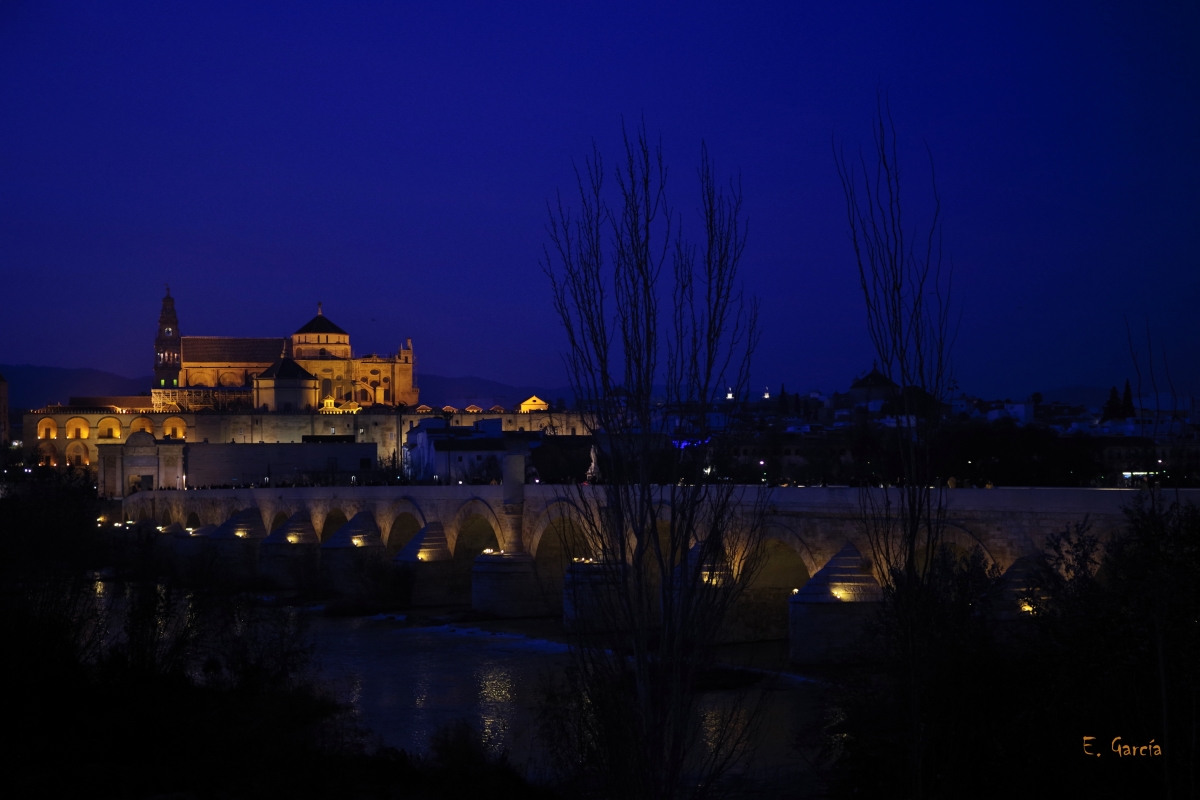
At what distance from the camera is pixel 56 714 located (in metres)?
12.9

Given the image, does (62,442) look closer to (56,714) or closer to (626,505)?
(56,714)

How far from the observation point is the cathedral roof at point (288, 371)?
85.8 meters

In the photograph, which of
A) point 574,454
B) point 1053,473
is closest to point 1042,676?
point 1053,473

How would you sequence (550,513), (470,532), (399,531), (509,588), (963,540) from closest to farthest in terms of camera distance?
(963,540) → (550,513) → (509,588) → (470,532) → (399,531)

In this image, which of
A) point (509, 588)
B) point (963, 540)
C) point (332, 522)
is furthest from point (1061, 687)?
point (332, 522)

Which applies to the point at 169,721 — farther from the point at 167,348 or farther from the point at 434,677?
the point at 167,348

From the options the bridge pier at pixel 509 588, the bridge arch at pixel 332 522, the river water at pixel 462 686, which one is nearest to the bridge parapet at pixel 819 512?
the bridge pier at pixel 509 588

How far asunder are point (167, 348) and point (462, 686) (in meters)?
97.9

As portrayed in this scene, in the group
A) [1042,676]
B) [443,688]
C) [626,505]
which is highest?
[626,505]

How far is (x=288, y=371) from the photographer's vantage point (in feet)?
282

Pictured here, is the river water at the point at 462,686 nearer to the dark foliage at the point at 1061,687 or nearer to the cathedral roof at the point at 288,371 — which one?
the dark foliage at the point at 1061,687

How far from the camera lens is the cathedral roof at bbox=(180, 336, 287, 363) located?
323ft

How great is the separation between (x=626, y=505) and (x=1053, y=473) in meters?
28.5

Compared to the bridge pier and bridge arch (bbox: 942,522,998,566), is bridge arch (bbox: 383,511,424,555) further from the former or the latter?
bridge arch (bbox: 942,522,998,566)
